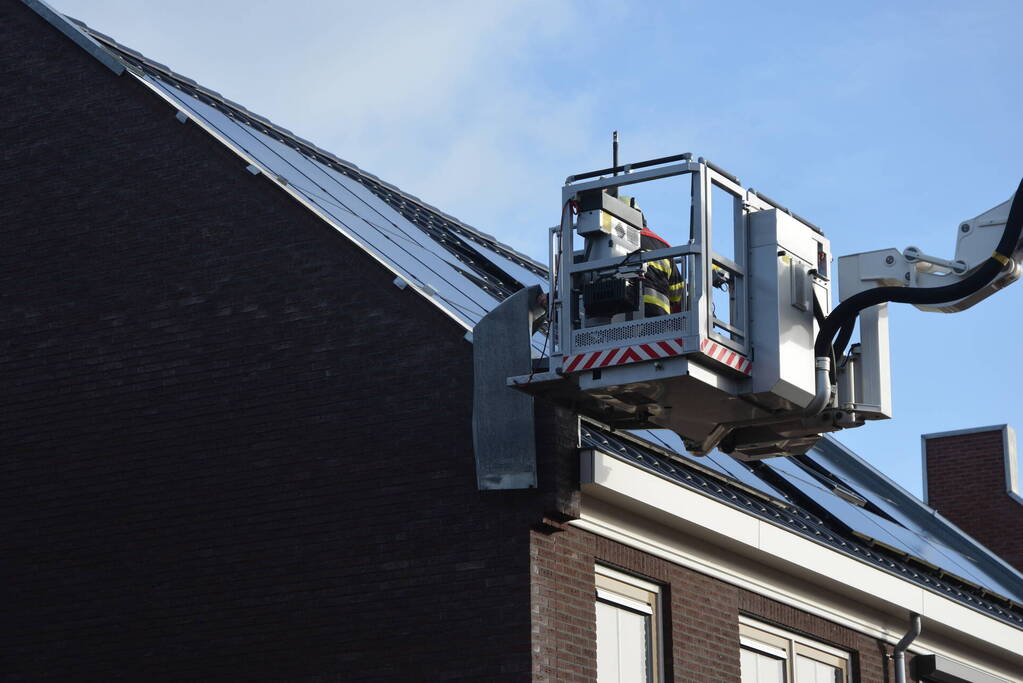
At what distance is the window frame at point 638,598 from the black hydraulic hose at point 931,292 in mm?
2833

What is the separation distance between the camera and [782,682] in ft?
60.0

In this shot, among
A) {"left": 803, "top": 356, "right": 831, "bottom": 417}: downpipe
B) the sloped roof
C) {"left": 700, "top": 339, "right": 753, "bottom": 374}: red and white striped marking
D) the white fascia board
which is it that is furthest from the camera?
the sloped roof

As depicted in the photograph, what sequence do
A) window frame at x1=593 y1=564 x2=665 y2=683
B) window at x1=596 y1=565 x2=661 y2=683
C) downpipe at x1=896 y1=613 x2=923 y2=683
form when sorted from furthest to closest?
downpipe at x1=896 y1=613 x2=923 y2=683 < window frame at x1=593 y1=564 x2=665 y2=683 < window at x1=596 y1=565 x2=661 y2=683

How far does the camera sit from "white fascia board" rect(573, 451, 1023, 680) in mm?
15469

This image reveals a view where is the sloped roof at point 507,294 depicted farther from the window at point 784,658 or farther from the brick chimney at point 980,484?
the brick chimney at point 980,484

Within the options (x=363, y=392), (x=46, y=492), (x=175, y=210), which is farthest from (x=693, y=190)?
(x=46, y=492)

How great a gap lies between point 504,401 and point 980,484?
17152mm

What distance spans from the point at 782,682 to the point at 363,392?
5.77 meters

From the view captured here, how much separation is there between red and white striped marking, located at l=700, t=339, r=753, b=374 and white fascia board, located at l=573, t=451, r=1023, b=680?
147 cm

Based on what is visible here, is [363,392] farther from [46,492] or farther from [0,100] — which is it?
[0,100]

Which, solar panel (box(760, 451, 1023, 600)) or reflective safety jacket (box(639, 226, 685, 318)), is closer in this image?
reflective safety jacket (box(639, 226, 685, 318))

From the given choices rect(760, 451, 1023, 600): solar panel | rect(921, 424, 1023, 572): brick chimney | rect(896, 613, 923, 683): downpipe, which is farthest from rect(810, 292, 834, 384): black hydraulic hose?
rect(921, 424, 1023, 572): brick chimney

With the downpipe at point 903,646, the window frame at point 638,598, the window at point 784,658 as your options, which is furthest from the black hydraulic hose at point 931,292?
the downpipe at point 903,646

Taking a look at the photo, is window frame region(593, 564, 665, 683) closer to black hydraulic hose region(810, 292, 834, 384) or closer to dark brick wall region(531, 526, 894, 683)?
dark brick wall region(531, 526, 894, 683)
